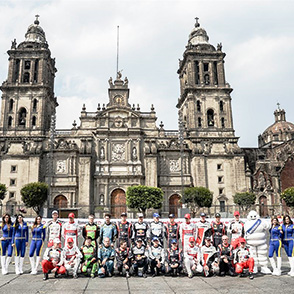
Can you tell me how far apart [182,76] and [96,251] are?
42.2 metres

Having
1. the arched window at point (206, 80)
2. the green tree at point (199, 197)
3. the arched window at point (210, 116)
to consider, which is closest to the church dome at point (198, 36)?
the arched window at point (206, 80)

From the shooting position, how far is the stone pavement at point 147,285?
7.27 m

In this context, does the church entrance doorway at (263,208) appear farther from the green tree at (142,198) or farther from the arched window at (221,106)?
the green tree at (142,198)

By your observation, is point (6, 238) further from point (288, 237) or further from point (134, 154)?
point (134, 154)

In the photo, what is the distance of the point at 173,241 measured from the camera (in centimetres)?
→ 933

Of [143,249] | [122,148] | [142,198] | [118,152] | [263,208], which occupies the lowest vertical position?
[143,249]

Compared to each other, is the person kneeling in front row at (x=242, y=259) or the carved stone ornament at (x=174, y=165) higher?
the carved stone ornament at (x=174, y=165)

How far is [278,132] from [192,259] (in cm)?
6393

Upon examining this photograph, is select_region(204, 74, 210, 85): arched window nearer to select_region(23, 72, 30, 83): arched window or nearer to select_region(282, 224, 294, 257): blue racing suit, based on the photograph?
select_region(23, 72, 30, 83): arched window

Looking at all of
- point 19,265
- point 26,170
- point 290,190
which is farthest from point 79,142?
point 19,265

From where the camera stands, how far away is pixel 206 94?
42406mm

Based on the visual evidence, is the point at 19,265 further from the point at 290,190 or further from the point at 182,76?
the point at 182,76

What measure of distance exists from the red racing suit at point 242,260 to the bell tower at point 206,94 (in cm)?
3178

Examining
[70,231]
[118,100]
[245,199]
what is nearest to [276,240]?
[70,231]
